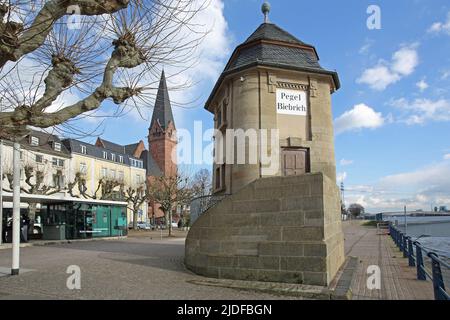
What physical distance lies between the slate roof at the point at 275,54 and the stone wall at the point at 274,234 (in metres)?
6.76

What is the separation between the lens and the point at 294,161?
49.8 feet

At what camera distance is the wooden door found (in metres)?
15.0

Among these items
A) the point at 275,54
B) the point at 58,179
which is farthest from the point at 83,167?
the point at 275,54

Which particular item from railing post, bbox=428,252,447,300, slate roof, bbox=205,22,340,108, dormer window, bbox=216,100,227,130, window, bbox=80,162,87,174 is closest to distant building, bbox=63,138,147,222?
window, bbox=80,162,87,174

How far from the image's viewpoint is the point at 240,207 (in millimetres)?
10047

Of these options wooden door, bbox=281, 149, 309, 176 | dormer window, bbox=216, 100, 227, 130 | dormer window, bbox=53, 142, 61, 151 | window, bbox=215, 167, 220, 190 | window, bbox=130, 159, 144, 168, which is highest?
dormer window, bbox=53, 142, 61, 151

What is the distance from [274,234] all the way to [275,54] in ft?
28.7

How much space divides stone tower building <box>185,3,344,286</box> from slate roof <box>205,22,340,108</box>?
0.14 feet

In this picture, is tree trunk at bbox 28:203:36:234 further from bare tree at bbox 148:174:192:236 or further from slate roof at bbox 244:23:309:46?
slate roof at bbox 244:23:309:46

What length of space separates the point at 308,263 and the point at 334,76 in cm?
978

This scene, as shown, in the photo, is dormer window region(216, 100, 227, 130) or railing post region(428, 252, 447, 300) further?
dormer window region(216, 100, 227, 130)

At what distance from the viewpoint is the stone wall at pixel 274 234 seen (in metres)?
8.72

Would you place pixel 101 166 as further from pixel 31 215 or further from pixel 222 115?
pixel 222 115
